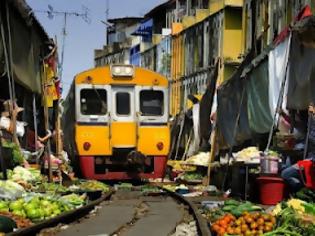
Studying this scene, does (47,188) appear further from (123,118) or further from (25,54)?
(123,118)

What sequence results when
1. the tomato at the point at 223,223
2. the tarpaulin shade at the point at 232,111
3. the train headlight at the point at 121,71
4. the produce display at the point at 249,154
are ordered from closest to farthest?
the tomato at the point at 223,223, the produce display at the point at 249,154, the tarpaulin shade at the point at 232,111, the train headlight at the point at 121,71

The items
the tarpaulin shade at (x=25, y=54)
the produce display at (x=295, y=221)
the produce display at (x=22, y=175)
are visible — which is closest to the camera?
the produce display at (x=295, y=221)

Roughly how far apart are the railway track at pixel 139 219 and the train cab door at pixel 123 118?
3.55 metres

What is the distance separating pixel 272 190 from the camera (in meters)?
12.6

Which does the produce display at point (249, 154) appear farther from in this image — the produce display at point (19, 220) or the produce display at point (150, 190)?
the produce display at point (19, 220)

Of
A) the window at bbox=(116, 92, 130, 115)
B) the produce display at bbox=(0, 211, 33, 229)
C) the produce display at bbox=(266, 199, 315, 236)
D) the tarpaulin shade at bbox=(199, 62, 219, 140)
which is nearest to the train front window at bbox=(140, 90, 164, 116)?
the window at bbox=(116, 92, 130, 115)

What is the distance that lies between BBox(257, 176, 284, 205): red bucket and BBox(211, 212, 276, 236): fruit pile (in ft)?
14.7

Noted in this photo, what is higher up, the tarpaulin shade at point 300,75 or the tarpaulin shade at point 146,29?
the tarpaulin shade at point 146,29

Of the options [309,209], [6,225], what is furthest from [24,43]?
[309,209]

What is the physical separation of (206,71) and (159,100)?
1574 cm

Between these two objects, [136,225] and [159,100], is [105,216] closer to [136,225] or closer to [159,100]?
[136,225]

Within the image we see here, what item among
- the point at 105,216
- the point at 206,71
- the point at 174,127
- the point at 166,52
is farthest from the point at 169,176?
the point at 166,52

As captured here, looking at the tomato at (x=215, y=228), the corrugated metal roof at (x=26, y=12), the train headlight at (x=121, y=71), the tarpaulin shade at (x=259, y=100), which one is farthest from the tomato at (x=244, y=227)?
the train headlight at (x=121, y=71)

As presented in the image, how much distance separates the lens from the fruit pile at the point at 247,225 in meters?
7.73
